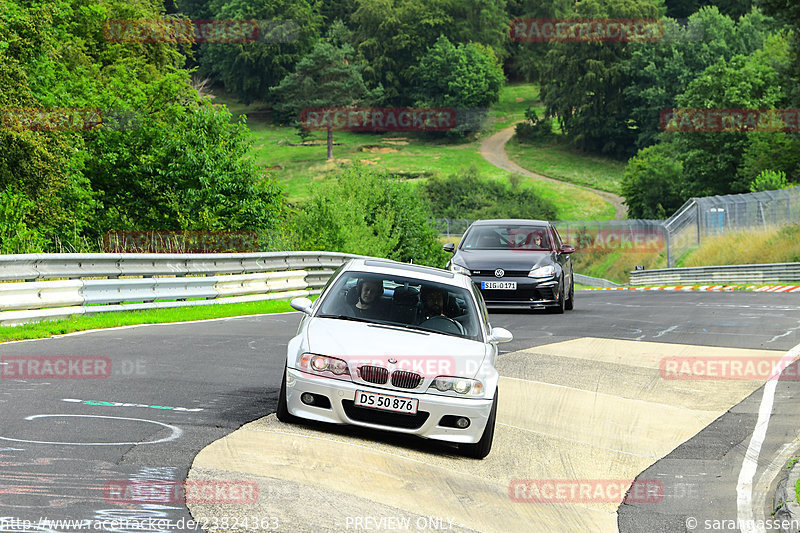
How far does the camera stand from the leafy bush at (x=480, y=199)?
93.2 meters

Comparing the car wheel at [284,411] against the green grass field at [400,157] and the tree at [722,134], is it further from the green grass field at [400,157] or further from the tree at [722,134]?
the green grass field at [400,157]

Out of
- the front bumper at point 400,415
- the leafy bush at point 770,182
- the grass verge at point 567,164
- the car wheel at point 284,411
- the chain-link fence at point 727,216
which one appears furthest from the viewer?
the grass verge at point 567,164

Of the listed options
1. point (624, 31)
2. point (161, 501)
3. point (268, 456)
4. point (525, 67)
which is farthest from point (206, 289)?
point (525, 67)

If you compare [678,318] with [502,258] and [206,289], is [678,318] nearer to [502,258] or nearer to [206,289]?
[502,258]

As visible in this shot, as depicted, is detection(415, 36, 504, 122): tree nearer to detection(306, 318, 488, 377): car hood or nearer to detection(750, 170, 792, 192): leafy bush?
detection(750, 170, 792, 192): leafy bush

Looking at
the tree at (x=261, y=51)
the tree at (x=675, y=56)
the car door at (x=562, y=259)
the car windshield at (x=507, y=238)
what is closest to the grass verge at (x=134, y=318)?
the car windshield at (x=507, y=238)

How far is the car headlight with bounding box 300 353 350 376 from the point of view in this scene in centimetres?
760

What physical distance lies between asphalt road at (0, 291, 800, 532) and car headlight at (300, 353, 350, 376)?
0.75 m

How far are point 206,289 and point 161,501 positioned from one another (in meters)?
14.1

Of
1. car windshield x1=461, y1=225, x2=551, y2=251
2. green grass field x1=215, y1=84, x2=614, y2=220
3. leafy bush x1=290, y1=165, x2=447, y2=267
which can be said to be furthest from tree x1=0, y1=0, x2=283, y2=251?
green grass field x1=215, y1=84, x2=614, y2=220

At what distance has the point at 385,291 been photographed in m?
9.02

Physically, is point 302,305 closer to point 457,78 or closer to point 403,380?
point 403,380

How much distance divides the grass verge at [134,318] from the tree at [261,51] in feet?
414

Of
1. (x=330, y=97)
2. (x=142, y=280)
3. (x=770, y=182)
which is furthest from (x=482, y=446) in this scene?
(x=330, y=97)
